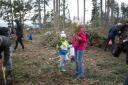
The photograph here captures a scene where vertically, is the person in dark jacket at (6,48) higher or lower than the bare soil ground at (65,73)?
higher

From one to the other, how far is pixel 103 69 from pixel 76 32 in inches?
114

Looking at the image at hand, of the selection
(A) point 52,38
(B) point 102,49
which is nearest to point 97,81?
(B) point 102,49

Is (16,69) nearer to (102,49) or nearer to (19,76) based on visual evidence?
(19,76)

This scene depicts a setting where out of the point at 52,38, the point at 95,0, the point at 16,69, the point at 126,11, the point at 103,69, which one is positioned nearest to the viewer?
the point at 16,69

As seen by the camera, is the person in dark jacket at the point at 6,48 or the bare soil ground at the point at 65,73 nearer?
the person in dark jacket at the point at 6,48

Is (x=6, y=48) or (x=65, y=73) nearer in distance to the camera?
(x=6, y=48)

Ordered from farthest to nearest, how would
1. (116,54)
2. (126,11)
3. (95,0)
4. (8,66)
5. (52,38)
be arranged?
1. (126,11)
2. (95,0)
3. (52,38)
4. (8,66)
5. (116,54)

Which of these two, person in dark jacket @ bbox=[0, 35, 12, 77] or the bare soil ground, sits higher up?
person in dark jacket @ bbox=[0, 35, 12, 77]

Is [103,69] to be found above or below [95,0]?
below

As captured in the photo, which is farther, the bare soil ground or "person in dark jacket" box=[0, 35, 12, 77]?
the bare soil ground

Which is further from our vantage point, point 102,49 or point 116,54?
point 102,49

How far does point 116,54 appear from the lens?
667cm

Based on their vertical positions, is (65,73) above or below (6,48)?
below

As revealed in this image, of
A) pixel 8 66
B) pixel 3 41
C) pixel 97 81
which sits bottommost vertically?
pixel 97 81
